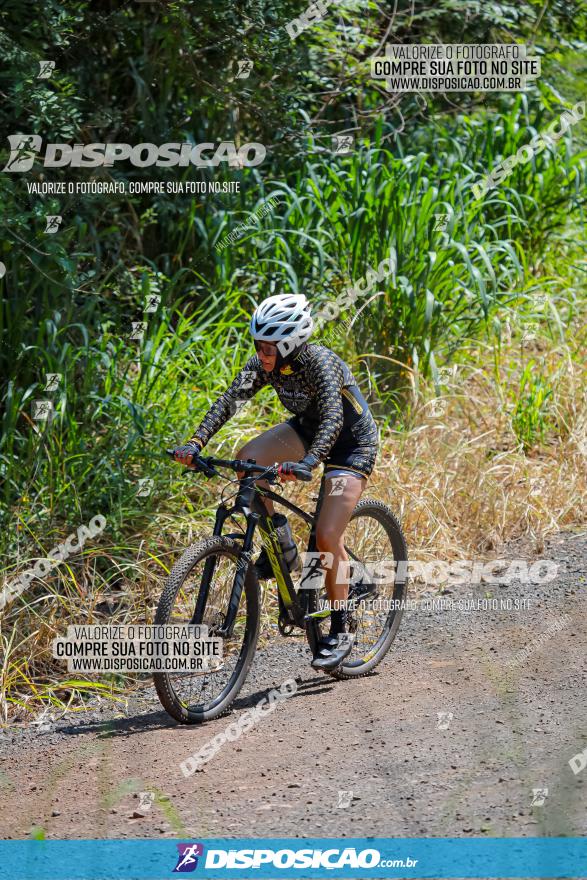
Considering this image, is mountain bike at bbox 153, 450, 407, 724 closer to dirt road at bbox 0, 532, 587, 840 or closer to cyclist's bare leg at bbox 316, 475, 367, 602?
cyclist's bare leg at bbox 316, 475, 367, 602

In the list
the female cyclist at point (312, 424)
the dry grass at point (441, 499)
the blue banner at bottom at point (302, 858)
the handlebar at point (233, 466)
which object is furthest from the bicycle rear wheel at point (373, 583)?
the blue banner at bottom at point (302, 858)

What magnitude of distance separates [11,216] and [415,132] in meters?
5.14

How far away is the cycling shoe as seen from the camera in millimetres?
5449

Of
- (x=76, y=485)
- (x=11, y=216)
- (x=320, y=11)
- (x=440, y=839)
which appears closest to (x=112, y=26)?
(x=320, y=11)

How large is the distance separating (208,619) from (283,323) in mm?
1375

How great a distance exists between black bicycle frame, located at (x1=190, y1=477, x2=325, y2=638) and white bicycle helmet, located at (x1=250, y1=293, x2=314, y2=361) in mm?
636

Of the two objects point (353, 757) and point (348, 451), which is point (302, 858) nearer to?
point (353, 757)

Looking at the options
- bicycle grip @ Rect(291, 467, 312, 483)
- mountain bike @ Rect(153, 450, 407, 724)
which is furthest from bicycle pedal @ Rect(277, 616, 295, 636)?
bicycle grip @ Rect(291, 467, 312, 483)

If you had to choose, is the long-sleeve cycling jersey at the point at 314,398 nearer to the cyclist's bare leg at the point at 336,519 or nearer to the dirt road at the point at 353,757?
the cyclist's bare leg at the point at 336,519

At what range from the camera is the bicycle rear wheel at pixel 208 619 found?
483 cm

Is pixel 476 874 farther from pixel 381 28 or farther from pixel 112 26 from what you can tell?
pixel 381 28

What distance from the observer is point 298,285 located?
339 inches

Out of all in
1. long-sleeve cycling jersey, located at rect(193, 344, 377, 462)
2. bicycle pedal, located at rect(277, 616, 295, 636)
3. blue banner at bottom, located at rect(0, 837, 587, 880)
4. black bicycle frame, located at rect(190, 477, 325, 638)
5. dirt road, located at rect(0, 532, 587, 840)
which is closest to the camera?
blue banner at bottom, located at rect(0, 837, 587, 880)

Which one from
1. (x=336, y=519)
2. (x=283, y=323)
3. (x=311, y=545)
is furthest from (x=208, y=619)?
(x=283, y=323)
